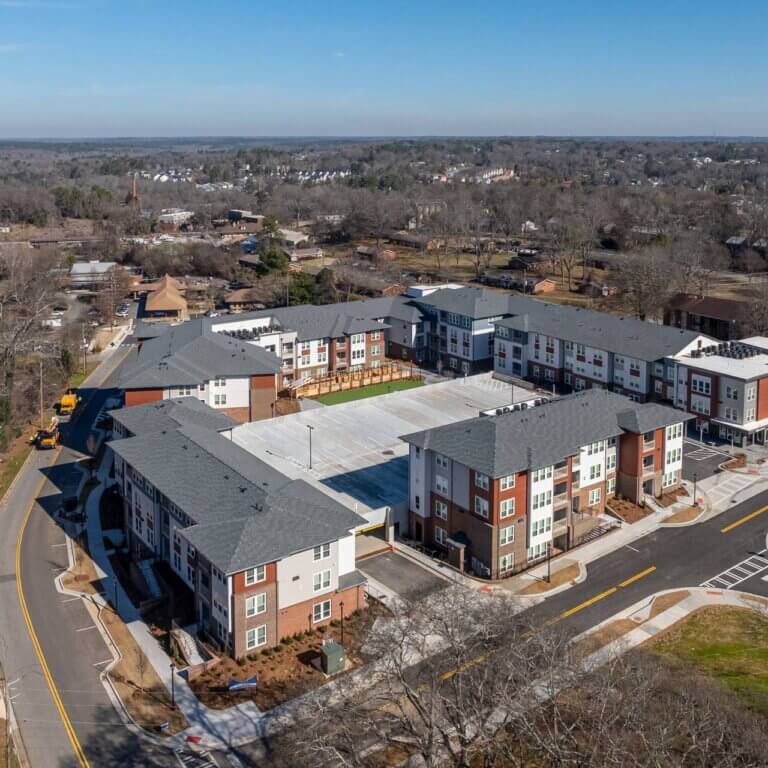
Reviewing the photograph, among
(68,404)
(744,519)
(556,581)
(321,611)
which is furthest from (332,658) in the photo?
(68,404)

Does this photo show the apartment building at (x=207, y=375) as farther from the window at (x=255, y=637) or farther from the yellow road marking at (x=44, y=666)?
the window at (x=255, y=637)

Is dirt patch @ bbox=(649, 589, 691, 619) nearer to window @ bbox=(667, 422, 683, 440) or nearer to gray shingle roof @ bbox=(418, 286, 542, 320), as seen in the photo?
window @ bbox=(667, 422, 683, 440)

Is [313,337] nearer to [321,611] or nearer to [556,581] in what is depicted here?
[556,581]

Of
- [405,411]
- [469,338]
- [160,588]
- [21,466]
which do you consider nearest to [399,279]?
[469,338]

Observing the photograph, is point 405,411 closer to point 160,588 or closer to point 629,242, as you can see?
point 160,588

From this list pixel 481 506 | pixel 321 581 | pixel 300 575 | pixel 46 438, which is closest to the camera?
pixel 300 575

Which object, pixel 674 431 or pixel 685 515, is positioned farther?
pixel 674 431
